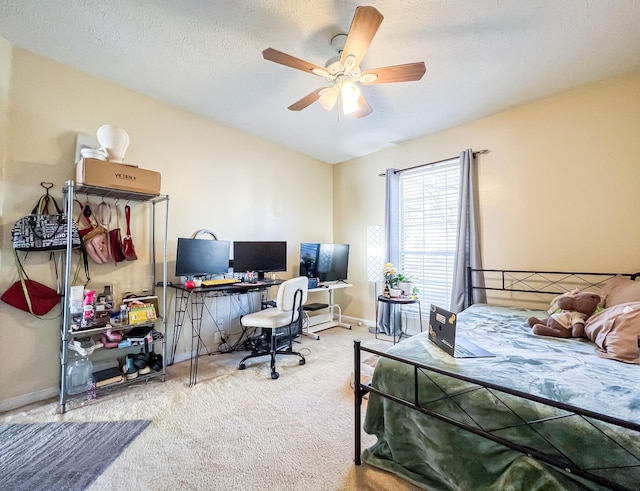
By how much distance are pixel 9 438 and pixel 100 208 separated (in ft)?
5.74

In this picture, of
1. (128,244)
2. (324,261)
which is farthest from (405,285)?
(128,244)

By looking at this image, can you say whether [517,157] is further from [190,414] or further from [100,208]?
[100,208]

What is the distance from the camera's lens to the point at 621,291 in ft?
6.72

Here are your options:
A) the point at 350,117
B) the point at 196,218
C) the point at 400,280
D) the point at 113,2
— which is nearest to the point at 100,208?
the point at 196,218

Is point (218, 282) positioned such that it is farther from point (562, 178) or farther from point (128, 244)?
point (562, 178)

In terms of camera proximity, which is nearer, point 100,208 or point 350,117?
point 100,208

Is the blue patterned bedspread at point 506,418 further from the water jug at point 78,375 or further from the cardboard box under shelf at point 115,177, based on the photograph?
the cardboard box under shelf at point 115,177

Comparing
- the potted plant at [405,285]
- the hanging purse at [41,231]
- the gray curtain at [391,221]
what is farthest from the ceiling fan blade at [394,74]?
the hanging purse at [41,231]

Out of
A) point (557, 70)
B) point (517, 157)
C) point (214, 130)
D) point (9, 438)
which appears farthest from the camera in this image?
point (214, 130)

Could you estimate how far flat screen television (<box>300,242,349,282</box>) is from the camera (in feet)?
13.3

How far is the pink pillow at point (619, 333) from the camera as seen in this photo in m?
1.47

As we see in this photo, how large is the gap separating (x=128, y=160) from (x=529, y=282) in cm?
433

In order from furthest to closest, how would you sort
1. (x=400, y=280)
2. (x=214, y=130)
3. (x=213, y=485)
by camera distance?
(x=400, y=280) → (x=214, y=130) → (x=213, y=485)

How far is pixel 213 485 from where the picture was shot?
1.40 meters
